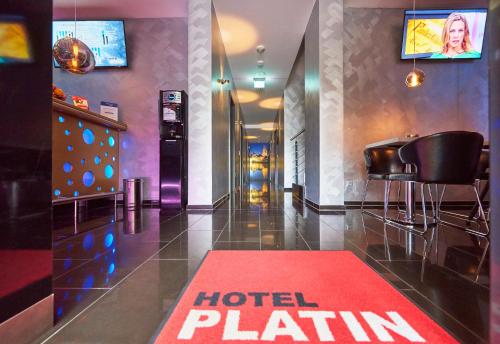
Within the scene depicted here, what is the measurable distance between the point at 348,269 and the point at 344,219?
2.03 m

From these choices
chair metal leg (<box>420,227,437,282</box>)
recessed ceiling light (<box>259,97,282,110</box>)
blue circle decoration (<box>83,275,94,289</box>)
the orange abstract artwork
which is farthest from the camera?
recessed ceiling light (<box>259,97,282,110</box>)

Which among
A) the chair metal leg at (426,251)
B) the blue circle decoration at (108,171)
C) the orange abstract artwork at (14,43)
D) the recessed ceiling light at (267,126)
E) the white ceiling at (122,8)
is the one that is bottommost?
the chair metal leg at (426,251)

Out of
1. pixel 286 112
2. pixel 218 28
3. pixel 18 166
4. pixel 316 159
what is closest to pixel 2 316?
pixel 18 166

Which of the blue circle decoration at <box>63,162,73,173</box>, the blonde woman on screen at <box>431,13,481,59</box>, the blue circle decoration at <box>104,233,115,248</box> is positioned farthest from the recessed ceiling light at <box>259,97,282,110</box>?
the blue circle decoration at <box>104,233,115,248</box>

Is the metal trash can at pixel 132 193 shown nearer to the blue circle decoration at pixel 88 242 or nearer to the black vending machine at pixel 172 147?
the black vending machine at pixel 172 147

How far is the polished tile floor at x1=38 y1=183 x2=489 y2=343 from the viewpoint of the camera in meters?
1.07

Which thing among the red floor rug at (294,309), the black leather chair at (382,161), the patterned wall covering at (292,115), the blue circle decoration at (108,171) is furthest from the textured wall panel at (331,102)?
the blue circle decoration at (108,171)

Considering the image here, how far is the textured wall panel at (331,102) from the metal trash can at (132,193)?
3.07 meters

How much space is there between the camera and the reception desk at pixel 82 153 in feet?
10.2

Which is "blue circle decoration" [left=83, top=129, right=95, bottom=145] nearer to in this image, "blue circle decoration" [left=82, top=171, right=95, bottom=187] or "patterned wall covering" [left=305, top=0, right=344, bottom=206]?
"blue circle decoration" [left=82, top=171, right=95, bottom=187]

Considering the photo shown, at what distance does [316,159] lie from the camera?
14.4 feet

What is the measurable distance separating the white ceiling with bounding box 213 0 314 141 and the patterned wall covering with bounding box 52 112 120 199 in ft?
9.80

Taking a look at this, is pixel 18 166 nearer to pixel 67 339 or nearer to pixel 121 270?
pixel 67 339

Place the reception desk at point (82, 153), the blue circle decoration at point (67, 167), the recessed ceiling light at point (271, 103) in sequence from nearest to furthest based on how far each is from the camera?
1. the reception desk at point (82, 153)
2. the blue circle decoration at point (67, 167)
3. the recessed ceiling light at point (271, 103)
